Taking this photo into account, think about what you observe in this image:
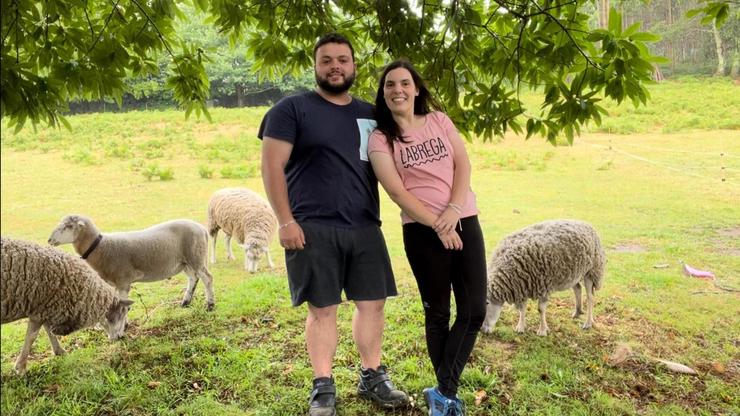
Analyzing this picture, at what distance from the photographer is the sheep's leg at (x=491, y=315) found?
4.01 metres

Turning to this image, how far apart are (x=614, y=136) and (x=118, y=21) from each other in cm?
1174

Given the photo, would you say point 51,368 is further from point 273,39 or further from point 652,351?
point 652,351

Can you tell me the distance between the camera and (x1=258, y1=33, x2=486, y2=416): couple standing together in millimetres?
2283

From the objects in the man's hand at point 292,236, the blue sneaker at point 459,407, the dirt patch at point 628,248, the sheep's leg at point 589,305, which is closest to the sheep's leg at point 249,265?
the sheep's leg at point 589,305

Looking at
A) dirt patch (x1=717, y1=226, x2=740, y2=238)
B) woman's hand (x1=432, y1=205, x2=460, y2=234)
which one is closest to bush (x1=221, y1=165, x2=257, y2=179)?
dirt patch (x1=717, y1=226, x2=740, y2=238)

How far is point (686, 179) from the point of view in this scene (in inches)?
360

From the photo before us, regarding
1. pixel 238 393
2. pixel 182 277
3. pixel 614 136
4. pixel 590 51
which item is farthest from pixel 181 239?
pixel 614 136

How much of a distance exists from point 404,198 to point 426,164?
7.9 inches

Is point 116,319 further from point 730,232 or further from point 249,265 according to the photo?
point 730,232

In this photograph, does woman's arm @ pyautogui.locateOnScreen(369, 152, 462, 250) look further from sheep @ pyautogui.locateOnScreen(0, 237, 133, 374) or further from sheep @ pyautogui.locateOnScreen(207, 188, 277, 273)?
sheep @ pyautogui.locateOnScreen(207, 188, 277, 273)

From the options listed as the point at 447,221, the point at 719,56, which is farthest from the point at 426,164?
the point at 719,56

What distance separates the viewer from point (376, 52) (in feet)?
12.2

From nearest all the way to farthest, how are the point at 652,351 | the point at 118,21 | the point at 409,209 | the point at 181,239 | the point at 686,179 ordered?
the point at 409,209 → the point at 118,21 → the point at 652,351 → the point at 181,239 → the point at 686,179

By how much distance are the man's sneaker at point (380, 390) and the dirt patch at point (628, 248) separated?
512 cm
